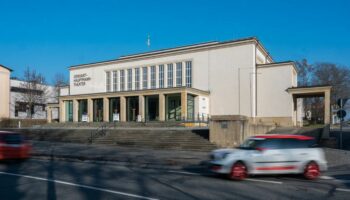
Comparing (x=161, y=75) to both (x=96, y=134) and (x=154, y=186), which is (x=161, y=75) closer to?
(x=96, y=134)

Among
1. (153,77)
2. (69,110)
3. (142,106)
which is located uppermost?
(153,77)

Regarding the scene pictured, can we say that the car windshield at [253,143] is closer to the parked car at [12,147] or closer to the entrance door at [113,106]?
the parked car at [12,147]

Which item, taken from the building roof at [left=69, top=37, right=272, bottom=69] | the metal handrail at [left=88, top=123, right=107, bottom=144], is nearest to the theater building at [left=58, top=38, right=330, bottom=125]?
the building roof at [left=69, top=37, right=272, bottom=69]

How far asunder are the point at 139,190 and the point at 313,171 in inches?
260

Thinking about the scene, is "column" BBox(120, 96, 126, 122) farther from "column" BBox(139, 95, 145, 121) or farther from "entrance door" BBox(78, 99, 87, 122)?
"entrance door" BBox(78, 99, 87, 122)

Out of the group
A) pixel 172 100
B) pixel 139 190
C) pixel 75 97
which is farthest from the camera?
pixel 75 97

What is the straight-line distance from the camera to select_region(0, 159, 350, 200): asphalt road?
855cm

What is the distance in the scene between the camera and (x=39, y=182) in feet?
33.8

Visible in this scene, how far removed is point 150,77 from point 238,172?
121ft

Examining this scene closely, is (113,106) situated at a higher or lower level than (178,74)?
lower

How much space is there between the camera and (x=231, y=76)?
133 feet

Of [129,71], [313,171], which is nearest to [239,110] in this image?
[129,71]

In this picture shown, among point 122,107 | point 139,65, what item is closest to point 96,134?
point 122,107

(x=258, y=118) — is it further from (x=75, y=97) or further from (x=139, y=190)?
(x=139, y=190)
